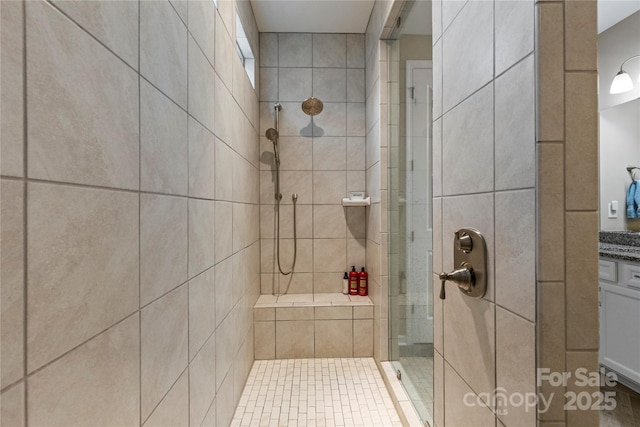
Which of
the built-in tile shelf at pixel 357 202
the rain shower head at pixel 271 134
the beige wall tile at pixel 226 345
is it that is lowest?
the beige wall tile at pixel 226 345

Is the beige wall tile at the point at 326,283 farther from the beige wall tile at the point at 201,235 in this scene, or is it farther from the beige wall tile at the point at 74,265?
the beige wall tile at the point at 74,265

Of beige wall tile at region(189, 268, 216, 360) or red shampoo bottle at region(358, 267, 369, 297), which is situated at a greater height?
beige wall tile at region(189, 268, 216, 360)

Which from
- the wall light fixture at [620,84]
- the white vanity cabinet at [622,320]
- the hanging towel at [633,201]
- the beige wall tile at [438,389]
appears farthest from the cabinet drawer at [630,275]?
the beige wall tile at [438,389]

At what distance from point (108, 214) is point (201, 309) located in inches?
27.3

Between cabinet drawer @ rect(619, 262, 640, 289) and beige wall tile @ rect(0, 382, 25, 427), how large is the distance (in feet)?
8.19

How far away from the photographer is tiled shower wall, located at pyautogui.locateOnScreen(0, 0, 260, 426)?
0.47m

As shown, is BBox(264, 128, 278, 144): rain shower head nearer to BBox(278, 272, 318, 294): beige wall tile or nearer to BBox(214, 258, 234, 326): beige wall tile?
BBox(278, 272, 318, 294): beige wall tile

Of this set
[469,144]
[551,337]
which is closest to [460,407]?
[551,337]

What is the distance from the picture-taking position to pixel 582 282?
68 cm

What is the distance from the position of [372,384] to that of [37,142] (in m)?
2.20

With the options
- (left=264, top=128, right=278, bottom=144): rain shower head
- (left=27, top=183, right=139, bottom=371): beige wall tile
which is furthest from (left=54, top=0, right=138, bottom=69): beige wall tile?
(left=264, top=128, right=278, bottom=144): rain shower head

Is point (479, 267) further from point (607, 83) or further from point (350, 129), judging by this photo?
point (350, 129)

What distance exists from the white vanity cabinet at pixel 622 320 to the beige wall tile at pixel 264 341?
2080 millimetres

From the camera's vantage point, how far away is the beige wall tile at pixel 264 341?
2.47m
